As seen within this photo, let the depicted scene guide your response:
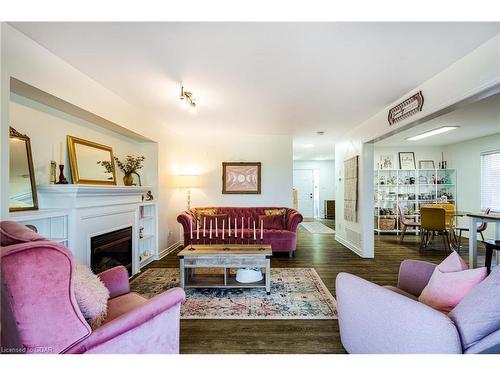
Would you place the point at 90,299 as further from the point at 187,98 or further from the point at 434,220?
the point at 434,220

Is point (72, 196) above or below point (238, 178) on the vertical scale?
below

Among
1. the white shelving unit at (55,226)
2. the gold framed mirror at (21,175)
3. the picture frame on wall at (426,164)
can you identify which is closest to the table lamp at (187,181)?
the white shelving unit at (55,226)

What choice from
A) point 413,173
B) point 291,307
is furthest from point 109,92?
point 413,173

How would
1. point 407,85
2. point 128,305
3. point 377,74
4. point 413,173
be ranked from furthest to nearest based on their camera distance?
point 413,173 → point 407,85 → point 377,74 → point 128,305

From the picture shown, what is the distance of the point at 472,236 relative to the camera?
3.45 metres

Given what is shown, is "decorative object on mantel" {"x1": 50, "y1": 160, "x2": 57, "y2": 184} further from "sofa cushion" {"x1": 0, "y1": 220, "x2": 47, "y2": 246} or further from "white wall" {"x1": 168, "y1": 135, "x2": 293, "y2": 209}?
"white wall" {"x1": 168, "y1": 135, "x2": 293, "y2": 209}

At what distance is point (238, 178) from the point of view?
548 centimetres

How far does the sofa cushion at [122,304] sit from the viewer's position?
1.54 m

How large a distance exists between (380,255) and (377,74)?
3.47 metres

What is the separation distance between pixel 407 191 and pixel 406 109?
16.7 feet

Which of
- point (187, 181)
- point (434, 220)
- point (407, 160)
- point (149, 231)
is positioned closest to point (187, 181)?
point (187, 181)

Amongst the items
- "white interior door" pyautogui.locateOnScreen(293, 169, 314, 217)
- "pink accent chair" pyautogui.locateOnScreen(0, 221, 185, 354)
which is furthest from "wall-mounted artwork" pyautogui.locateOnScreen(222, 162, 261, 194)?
"white interior door" pyautogui.locateOnScreen(293, 169, 314, 217)

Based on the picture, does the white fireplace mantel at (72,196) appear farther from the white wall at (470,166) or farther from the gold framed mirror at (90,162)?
the white wall at (470,166)
